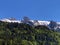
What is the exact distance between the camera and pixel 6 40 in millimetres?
75062

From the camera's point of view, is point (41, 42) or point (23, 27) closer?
point (41, 42)

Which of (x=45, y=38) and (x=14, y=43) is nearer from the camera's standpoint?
(x=14, y=43)

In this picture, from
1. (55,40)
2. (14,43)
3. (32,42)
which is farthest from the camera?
(55,40)

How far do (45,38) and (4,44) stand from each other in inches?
1172

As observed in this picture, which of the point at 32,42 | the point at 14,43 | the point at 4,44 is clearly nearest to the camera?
the point at 4,44

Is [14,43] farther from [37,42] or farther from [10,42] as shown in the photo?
[37,42]

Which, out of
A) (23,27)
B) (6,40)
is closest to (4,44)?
(6,40)

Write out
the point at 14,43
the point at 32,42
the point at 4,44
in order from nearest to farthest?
the point at 4,44
the point at 14,43
the point at 32,42

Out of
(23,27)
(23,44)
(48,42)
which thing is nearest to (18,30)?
(23,27)

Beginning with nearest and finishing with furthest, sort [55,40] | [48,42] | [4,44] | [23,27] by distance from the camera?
[4,44] → [48,42] → [55,40] → [23,27]

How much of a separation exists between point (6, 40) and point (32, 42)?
47.5 ft

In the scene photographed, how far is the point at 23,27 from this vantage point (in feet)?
364

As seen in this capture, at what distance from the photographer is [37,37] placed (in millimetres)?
98000

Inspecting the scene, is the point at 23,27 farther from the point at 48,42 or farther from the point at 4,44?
the point at 4,44
